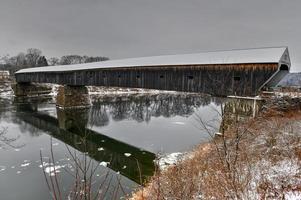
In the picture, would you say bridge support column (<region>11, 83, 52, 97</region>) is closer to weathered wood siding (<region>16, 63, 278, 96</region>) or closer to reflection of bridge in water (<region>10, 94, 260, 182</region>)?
reflection of bridge in water (<region>10, 94, 260, 182</region>)

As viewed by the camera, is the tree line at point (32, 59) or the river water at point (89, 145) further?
the tree line at point (32, 59)

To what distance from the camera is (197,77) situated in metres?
14.2

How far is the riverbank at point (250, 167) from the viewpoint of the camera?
4176 mm

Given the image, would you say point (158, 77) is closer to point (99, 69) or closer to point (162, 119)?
point (162, 119)

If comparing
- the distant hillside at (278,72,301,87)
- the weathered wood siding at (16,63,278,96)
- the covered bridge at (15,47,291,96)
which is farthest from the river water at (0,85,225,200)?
the distant hillside at (278,72,301,87)

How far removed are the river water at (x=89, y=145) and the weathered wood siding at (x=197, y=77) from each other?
1.52 meters

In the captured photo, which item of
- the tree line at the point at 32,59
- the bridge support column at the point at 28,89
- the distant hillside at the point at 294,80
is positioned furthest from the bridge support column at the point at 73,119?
the tree line at the point at 32,59

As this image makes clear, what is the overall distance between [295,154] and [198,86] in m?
7.90

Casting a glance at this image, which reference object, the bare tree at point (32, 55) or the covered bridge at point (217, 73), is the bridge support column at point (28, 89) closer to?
the covered bridge at point (217, 73)

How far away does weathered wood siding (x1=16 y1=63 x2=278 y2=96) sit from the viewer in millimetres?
11867

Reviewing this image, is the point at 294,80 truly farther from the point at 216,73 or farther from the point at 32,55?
the point at 32,55

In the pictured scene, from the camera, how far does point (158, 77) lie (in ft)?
53.1

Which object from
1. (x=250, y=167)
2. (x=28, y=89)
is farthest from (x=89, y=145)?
(x=28, y=89)

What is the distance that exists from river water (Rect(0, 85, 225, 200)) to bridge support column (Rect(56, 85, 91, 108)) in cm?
180
